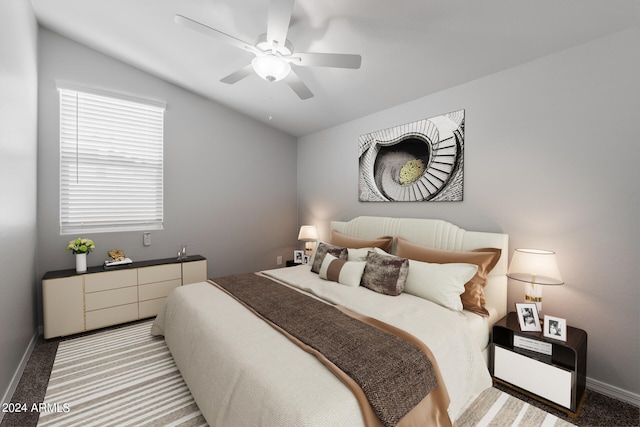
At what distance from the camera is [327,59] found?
6.47ft

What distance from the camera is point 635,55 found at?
1.81 m

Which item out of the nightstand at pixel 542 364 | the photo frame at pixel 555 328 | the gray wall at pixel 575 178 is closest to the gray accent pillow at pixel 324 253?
the gray wall at pixel 575 178

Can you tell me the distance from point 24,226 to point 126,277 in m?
0.99

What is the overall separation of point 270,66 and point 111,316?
119 inches

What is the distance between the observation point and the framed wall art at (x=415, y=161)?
276cm

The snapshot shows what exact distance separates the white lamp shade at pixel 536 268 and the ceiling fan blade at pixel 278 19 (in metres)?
2.29

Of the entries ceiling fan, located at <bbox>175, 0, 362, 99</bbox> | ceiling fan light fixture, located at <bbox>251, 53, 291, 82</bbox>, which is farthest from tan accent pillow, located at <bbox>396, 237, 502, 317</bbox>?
ceiling fan light fixture, located at <bbox>251, 53, 291, 82</bbox>

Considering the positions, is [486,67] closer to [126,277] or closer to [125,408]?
[125,408]

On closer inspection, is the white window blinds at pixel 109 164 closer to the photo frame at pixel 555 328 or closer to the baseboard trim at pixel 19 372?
the baseboard trim at pixel 19 372

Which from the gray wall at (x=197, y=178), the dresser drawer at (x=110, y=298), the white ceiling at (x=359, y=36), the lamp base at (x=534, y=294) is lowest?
the dresser drawer at (x=110, y=298)

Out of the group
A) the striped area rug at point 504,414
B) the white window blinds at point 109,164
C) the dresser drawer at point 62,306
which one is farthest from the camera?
the white window blinds at point 109,164

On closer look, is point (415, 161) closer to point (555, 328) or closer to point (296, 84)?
point (296, 84)

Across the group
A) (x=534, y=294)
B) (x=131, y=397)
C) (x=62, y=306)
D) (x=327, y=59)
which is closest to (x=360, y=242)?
(x=534, y=294)

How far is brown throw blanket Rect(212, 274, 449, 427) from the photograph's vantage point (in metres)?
1.24
